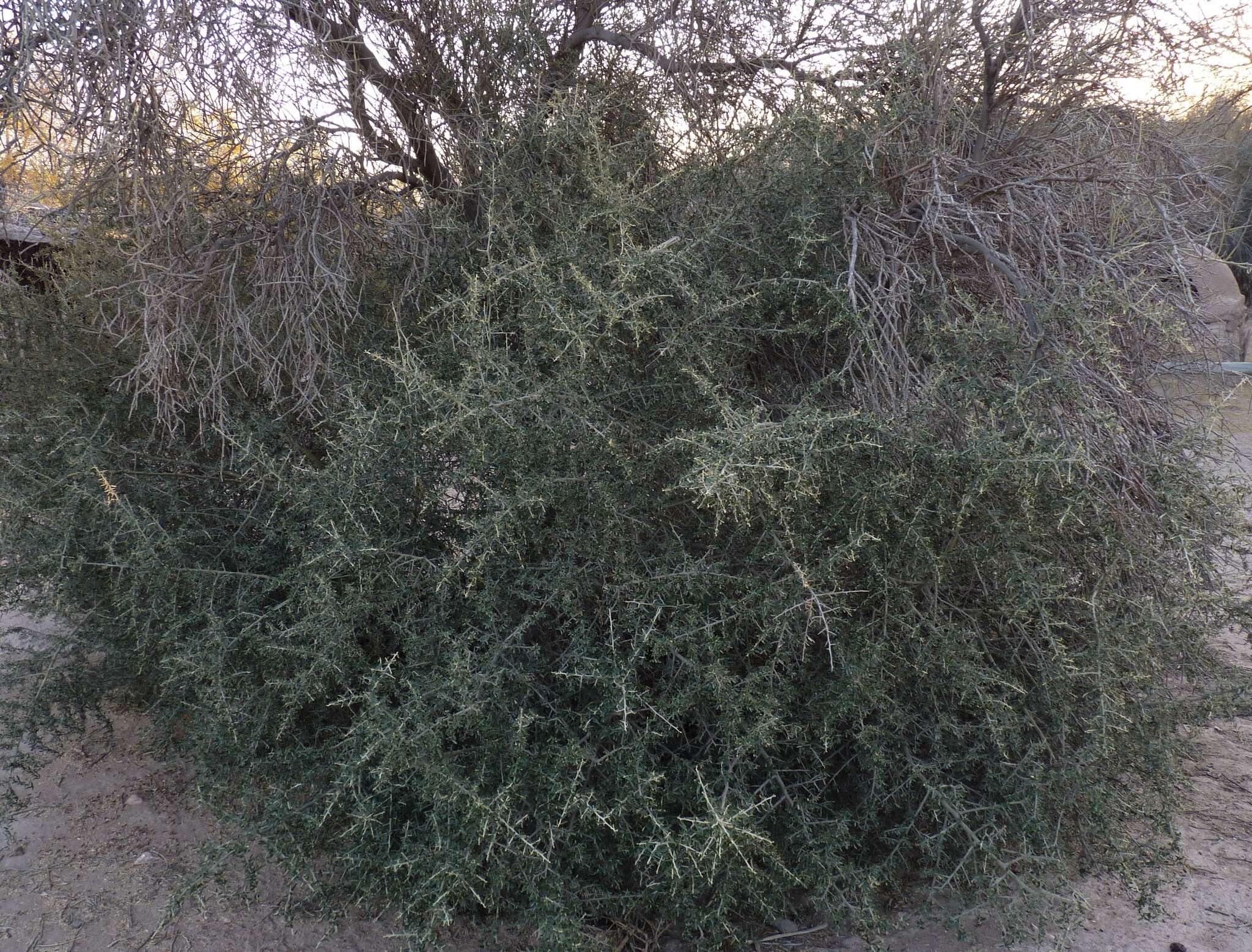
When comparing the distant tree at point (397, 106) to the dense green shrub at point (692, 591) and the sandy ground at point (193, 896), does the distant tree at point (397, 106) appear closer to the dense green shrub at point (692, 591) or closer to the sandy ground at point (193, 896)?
the dense green shrub at point (692, 591)

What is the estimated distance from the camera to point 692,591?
3.24 m

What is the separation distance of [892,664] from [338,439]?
8.12 feet

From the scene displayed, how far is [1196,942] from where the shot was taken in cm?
331

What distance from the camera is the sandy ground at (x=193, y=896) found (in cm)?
333

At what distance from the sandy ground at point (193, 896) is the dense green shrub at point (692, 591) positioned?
0.21 metres

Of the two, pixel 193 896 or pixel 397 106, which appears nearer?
pixel 193 896

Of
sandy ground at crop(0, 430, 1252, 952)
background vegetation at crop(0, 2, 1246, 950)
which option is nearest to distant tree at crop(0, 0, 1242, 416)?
background vegetation at crop(0, 2, 1246, 950)

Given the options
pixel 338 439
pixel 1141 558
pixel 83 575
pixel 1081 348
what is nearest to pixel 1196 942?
pixel 1141 558

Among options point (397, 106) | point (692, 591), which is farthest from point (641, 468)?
point (397, 106)

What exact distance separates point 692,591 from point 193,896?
2.14 meters

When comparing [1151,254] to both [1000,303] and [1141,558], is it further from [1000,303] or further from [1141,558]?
[1141,558]

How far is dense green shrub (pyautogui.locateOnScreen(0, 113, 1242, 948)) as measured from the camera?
311 centimetres

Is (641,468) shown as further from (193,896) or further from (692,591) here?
(193,896)

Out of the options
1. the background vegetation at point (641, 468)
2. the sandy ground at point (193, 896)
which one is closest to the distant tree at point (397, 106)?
the background vegetation at point (641, 468)
